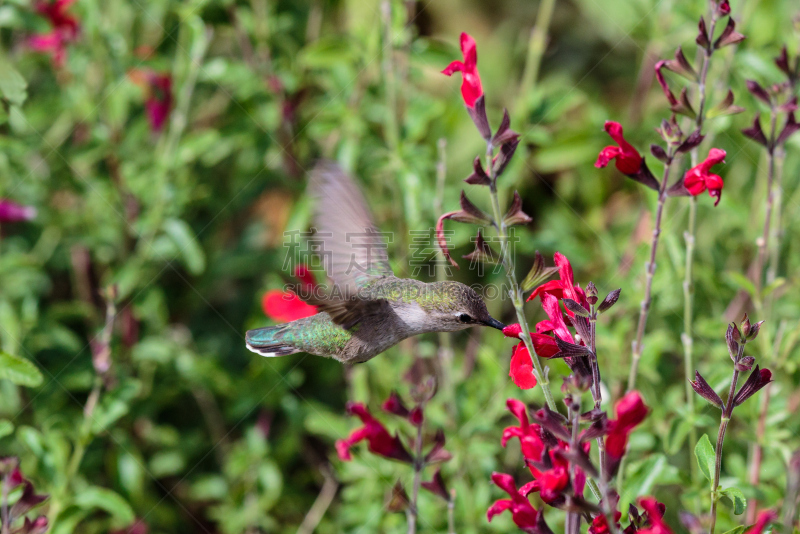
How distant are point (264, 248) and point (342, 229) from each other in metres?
1.69

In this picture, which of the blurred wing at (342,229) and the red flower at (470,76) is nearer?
the red flower at (470,76)

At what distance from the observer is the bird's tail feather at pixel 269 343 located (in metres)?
1.99

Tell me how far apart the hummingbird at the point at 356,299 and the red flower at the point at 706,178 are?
0.52 meters

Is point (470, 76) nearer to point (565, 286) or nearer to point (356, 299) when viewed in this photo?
point (565, 286)

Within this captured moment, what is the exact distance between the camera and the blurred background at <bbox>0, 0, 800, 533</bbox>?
2629 millimetres

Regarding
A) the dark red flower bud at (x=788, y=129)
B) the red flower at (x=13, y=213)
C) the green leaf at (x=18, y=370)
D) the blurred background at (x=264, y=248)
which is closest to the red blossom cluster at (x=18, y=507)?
the green leaf at (x=18, y=370)

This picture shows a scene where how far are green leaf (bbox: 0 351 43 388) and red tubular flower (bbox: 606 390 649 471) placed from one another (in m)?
1.34

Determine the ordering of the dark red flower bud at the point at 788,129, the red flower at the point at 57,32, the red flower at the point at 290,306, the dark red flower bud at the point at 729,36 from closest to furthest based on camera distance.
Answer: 1. the dark red flower bud at the point at 729,36
2. the dark red flower bud at the point at 788,129
3. the red flower at the point at 290,306
4. the red flower at the point at 57,32

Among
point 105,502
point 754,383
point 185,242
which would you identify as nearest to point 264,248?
point 185,242

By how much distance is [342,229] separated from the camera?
2.03m

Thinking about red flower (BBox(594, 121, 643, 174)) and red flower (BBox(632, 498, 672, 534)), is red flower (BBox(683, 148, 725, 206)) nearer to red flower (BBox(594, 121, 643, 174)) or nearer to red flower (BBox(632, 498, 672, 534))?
red flower (BBox(594, 121, 643, 174))

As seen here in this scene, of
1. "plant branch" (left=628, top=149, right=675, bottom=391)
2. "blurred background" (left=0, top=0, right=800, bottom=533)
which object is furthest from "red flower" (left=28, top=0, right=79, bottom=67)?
"plant branch" (left=628, top=149, right=675, bottom=391)

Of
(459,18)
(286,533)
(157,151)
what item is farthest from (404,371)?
(459,18)

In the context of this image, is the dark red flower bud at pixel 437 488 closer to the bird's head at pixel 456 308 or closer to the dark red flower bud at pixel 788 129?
the bird's head at pixel 456 308
